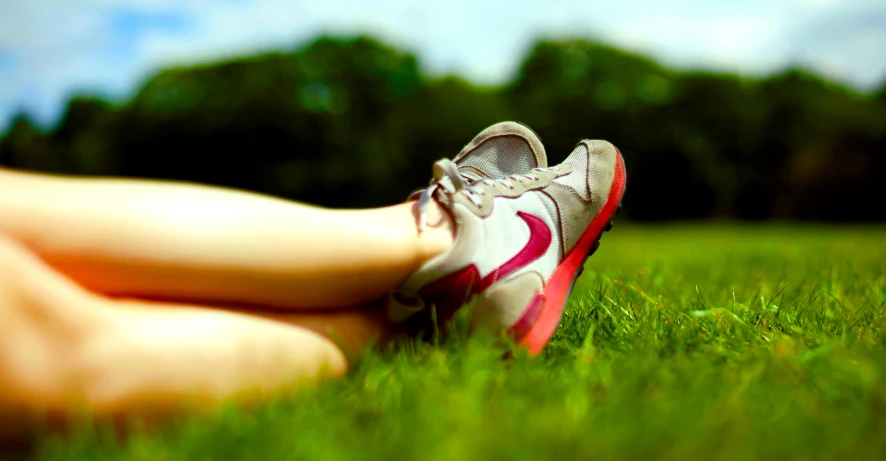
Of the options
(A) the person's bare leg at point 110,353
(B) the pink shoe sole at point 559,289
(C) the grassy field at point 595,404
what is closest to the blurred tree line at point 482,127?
(B) the pink shoe sole at point 559,289

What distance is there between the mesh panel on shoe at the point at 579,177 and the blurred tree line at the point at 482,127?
20360 mm

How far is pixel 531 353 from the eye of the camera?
160cm

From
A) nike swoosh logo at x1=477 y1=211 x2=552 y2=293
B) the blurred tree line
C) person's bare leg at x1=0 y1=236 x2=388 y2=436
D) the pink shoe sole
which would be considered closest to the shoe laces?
nike swoosh logo at x1=477 y1=211 x2=552 y2=293

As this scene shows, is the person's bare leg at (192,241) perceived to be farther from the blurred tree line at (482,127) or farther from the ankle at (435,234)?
the blurred tree line at (482,127)

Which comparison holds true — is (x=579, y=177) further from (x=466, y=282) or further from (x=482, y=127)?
(x=482, y=127)

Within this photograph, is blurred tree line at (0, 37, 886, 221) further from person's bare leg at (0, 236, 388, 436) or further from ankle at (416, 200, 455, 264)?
person's bare leg at (0, 236, 388, 436)

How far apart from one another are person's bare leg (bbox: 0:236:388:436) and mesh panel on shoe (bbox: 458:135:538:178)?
94 centimetres

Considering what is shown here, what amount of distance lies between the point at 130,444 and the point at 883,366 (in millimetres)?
1434

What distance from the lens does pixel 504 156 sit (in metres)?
2.08

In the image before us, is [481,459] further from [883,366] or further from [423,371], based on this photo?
[883,366]

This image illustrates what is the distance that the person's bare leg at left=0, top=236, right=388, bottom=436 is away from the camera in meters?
1.12

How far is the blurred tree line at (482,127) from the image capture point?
21891mm

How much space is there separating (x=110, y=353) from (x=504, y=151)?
4.28 ft

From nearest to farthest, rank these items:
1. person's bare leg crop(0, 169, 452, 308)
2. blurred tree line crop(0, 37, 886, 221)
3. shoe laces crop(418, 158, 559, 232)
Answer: person's bare leg crop(0, 169, 452, 308), shoe laces crop(418, 158, 559, 232), blurred tree line crop(0, 37, 886, 221)
